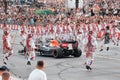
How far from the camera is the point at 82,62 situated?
2431 centimetres

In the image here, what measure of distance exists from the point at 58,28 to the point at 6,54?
1586cm

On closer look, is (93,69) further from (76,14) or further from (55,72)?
(76,14)

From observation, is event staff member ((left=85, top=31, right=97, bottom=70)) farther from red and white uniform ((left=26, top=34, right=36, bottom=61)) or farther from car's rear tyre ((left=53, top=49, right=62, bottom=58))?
car's rear tyre ((left=53, top=49, right=62, bottom=58))

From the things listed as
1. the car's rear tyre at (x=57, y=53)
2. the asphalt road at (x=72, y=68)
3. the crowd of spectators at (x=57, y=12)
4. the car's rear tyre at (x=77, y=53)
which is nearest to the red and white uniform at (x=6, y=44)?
the asphalt road at (x=72, y=68)

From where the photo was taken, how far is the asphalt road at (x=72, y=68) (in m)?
19.2

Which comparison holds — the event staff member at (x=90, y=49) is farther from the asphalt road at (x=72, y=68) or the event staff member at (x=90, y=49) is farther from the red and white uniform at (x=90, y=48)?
the asphalt road at (x=72, y=68)

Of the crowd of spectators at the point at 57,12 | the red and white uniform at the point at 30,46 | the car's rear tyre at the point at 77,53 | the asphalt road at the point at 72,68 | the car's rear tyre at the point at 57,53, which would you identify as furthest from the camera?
the crowd of spectators at the point at 57,12

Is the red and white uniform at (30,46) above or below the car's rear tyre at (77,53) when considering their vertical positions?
above

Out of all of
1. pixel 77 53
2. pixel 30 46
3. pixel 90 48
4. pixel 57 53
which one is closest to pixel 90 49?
pixel 90 48

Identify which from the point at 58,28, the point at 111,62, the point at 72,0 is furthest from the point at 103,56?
the point at 72,0

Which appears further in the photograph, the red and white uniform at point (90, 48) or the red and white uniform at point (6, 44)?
the red and white uniform at point (6, 44)

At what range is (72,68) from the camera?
72.0ft

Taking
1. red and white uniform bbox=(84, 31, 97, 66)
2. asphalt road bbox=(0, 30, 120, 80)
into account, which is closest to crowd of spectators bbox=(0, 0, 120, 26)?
asphalt road bbox=(0, 30, 120, 80)

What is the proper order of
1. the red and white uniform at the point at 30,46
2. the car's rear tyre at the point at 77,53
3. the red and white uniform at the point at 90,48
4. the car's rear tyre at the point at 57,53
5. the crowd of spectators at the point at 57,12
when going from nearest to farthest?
the red and white uniform at the point at 90,48, the red and white uniform at the point at 30,46, the car's rear tyre at the point at 57,53, the car's rear tyre at the point at 77,53, the crowd of spectators at the point at 57,12
